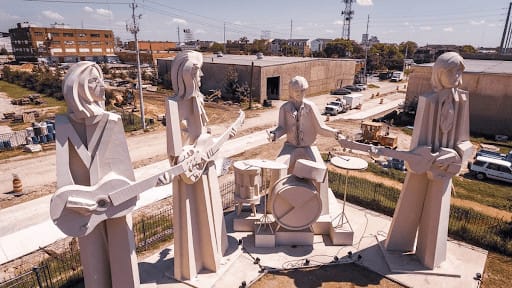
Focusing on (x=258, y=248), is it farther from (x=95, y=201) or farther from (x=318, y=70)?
(x=318, y=70)

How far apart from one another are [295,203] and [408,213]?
3.66 m

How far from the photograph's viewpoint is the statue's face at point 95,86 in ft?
19.5

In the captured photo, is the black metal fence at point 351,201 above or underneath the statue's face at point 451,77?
underneath

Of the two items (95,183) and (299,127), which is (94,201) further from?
(299,127)

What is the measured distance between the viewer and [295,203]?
10172mm

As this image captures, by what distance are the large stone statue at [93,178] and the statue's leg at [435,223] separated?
839cm

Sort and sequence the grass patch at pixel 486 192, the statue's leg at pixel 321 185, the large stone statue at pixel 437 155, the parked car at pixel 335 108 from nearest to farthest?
the large stone statue at pixel 437 155 → the statue's leg at pixel 321 185 → the grass patch at pixel 486 192 → the parked car at pixel 335 108

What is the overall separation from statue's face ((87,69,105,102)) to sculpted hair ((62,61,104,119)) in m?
0.04

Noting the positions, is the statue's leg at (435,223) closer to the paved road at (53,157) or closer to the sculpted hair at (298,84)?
the sculpted hair at (298,84)

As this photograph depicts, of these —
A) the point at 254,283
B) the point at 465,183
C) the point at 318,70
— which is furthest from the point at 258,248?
the point at 318,70

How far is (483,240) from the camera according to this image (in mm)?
11680

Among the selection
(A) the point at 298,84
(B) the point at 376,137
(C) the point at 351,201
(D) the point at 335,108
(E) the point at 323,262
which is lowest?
(E) the point at 323,262

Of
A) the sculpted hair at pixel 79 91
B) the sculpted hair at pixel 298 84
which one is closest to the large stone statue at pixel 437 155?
the sculpted hair at pixel 298 84

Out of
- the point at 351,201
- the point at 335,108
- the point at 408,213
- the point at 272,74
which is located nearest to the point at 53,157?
the point at 351,201
